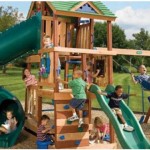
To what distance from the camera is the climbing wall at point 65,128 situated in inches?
279

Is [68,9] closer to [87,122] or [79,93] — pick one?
[79,93]

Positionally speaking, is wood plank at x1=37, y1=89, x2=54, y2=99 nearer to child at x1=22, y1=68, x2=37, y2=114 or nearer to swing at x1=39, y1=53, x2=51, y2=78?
swing at x1=39, y1=53, x2=51, y2=78

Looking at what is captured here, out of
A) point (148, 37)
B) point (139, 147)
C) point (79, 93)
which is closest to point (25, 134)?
point (79, 93)

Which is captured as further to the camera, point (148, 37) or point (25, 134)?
point (148, 37)

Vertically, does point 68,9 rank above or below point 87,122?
above

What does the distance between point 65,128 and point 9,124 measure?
172 cm

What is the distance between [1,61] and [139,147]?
4.52m

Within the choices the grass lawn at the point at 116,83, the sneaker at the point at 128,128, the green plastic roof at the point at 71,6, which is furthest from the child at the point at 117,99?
the grass lawn at the point at 116,83

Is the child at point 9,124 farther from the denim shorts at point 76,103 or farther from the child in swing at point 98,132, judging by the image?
the child in swing at point 98,132

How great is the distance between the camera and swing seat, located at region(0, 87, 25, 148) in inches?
313

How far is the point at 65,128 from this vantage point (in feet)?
23.5

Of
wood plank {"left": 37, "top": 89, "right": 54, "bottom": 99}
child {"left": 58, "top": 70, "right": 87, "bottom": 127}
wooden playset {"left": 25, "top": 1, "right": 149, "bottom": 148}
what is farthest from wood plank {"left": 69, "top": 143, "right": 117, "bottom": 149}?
wood plank {"left": 37, "top": 89, "right": 54, "bottom": 99}

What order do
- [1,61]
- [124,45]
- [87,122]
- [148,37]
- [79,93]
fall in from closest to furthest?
1. [79,93]
2. [87,122]
3. [1,61]
4. [124,45]
5. [148,37]

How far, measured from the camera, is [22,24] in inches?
340
